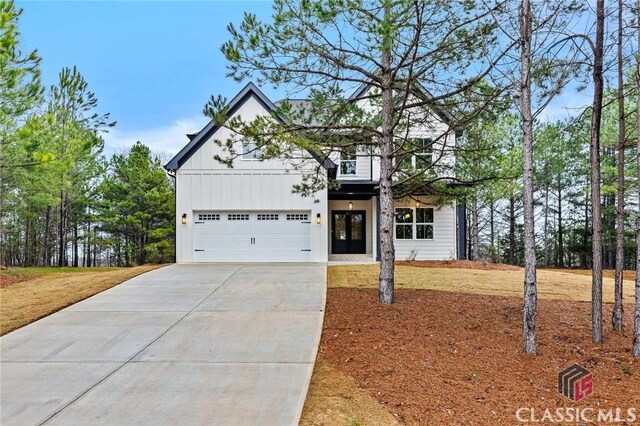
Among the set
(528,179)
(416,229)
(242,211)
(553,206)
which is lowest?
(416,229)

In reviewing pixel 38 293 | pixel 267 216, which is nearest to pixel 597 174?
pixel 267 216

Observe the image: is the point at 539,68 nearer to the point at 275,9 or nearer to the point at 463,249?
the point at 275,9

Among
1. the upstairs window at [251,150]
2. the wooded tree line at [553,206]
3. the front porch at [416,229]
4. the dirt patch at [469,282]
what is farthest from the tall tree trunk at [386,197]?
the wooded tree line at [553,206]

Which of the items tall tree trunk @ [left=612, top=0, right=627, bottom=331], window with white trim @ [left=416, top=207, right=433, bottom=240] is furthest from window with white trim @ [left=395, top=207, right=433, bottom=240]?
tall tree trunk @ [left=612, top=0, right=627, bottom=331]

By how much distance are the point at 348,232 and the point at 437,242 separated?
390cm

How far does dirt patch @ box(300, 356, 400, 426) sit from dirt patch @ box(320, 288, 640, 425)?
0.12 metres

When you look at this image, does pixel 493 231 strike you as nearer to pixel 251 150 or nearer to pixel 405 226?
pixel 405 226

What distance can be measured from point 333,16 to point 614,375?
6.29m

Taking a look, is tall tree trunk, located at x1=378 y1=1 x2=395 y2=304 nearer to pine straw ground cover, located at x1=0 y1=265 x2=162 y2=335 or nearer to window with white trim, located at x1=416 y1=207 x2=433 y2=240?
pine straw ground cover, located at x1=0 y1=265 x2=162 y2=335

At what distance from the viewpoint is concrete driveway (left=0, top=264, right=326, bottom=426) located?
13.2 feet

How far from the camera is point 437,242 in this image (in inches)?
659

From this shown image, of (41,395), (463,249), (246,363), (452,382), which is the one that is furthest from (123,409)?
(463,249)

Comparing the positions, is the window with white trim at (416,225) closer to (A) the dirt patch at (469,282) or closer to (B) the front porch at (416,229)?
(B) the front porch at (416,229)

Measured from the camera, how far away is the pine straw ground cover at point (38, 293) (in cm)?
766
